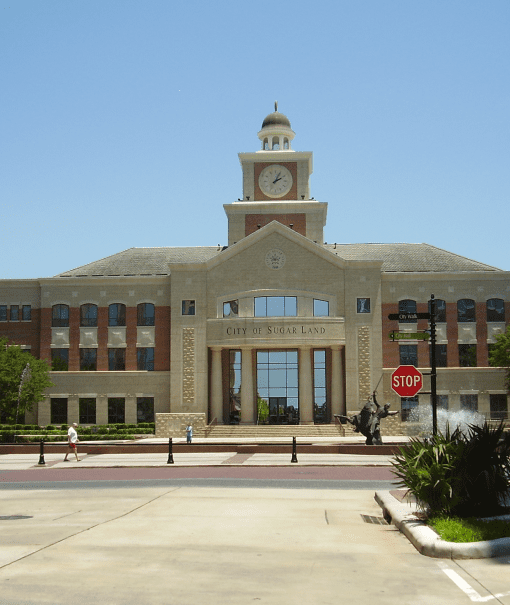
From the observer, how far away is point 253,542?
11609mm

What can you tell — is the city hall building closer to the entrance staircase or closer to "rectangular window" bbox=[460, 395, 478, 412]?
"rectangular window" bbox=[460, 395, 478, 412]

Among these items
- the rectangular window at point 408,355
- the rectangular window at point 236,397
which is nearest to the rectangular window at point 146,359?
the rectangular window at point 236,397

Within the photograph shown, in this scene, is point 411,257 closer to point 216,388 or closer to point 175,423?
point 216,388

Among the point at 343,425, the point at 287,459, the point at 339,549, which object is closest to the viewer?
the point at 339,549

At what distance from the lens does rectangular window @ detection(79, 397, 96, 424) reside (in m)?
57.2

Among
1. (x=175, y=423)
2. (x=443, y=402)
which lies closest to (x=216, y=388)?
(x=175, y=423)

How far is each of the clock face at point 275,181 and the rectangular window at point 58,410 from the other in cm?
2284

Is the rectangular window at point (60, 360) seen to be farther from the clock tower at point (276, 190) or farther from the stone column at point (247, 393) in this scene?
the clock tower at point (276, 190)

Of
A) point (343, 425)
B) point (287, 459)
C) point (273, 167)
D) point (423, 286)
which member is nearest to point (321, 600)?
point (287, 459)

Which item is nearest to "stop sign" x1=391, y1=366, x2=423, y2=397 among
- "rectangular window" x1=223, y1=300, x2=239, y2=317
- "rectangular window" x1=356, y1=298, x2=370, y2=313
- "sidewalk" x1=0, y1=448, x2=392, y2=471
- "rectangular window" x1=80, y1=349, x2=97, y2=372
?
"sidewalk" x1=0, y1=448, x2=392, y2=471

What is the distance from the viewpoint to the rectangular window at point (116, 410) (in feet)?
187

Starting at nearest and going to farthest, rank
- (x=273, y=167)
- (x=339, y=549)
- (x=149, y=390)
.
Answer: (x=339, y=549) → (x=149, y=390) → (x=273, y=167)

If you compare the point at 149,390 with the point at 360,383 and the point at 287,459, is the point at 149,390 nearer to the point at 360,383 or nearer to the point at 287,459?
the point at 360,383

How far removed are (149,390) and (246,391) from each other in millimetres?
7488
